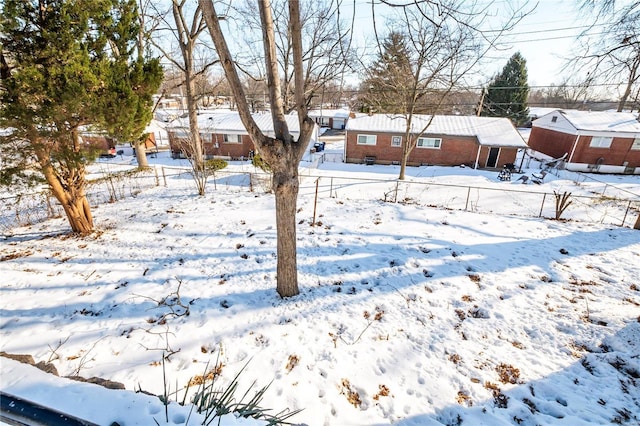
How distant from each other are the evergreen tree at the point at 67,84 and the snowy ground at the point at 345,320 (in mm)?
2057

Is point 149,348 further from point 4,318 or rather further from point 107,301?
point 4,318

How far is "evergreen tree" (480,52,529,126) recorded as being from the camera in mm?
33031

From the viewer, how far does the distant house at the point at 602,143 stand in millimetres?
21547

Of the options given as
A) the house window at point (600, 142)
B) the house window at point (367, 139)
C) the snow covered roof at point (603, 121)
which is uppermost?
the snow covered roof at point (603, 121)

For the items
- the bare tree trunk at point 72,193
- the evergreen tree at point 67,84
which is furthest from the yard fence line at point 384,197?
the evergreen tree at point 67,84

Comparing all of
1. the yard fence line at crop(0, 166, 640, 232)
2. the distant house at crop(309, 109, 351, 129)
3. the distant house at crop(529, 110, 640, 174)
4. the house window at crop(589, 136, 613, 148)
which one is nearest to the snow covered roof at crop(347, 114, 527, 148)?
the distant house at crop(529, 110, 640, 174)

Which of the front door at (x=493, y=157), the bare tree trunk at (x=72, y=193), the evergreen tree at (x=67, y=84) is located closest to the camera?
the evergreen tree at (x=67, y=84)

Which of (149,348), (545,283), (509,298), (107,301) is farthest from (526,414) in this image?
(107,301)

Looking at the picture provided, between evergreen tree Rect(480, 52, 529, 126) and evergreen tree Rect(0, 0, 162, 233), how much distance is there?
35652 millimetres

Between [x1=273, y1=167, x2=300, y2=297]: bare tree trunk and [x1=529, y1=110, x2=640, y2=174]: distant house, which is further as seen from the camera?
[x1=529, y1=110, x2=640, y2=174]: distant house

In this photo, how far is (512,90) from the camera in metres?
33.6

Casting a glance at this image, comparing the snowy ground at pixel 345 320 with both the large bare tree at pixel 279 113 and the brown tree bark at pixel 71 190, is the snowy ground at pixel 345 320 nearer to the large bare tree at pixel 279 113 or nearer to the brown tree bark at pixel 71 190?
the brown tree bark at pixel 71 190

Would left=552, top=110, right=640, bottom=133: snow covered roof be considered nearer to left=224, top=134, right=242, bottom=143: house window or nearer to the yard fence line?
the yard fence line

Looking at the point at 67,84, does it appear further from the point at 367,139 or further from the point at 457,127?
the point at 457,127
